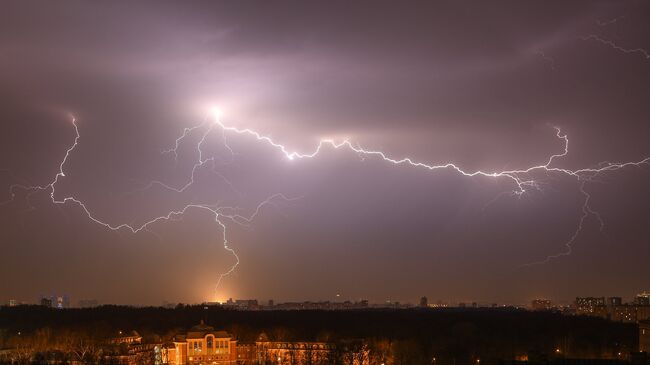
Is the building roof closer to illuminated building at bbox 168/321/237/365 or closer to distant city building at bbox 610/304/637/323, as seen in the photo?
illuminated building at bbox 168/321/237/365

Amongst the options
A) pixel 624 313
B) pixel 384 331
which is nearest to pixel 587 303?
pixel 624 313

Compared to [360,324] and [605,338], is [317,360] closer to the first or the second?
[605,338]

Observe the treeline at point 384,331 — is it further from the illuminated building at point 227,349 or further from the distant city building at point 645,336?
the illuminated building at point 227,349

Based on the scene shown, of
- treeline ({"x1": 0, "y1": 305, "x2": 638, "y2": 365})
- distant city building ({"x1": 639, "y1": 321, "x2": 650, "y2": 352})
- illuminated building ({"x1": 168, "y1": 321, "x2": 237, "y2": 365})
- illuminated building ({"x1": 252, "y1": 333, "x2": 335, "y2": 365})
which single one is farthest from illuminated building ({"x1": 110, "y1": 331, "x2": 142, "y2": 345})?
distant city building ({"x1": 639, "y1": 321, "x2": 650, "y2": 352})

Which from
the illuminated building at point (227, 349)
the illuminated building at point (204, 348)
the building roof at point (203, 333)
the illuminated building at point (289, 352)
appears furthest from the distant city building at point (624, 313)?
the illuminated building at point (204, 348)

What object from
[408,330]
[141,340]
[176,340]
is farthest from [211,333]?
[408,330]

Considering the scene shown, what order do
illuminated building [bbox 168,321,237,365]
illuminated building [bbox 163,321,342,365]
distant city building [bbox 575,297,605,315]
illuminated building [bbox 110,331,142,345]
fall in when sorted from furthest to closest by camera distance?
distant city building [bbox 575,297,605,315]
illuminated building [bbox 110,331,142,345]
illuminated building [bbox 168,321,237,365]
illuminated building [bbox 163,321,342,365]

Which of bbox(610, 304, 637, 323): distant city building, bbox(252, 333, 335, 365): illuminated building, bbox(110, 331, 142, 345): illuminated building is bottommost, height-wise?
bbox(252, 333, 335, 365): illuminated building

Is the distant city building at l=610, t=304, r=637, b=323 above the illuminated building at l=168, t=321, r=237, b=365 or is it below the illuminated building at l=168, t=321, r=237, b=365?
above

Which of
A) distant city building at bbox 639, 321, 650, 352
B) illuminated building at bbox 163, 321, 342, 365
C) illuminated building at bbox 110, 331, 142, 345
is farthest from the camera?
illuminated building at bbox 110, 331, 142, 345
